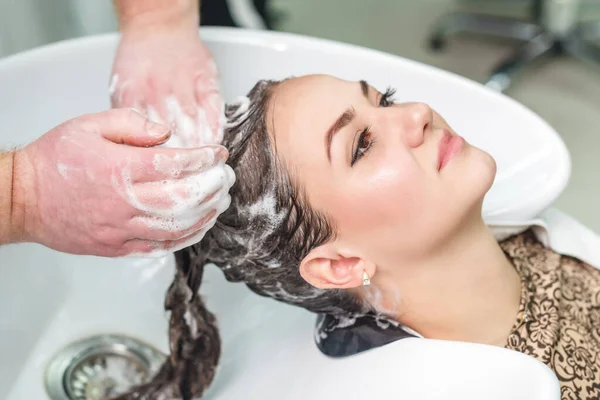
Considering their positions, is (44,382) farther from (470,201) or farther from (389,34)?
(389,34)

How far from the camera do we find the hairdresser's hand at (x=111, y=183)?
2.51 feet

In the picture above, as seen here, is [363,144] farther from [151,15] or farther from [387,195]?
[151,15]

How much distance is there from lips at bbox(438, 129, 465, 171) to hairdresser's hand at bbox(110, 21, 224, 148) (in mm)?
358

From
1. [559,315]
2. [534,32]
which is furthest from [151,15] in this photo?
[534,32]

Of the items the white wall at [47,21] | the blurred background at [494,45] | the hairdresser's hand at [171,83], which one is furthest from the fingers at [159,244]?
the blurred background at [494,45]

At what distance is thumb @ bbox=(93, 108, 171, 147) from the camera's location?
0.77 meters

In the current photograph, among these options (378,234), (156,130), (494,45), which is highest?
(156,130)

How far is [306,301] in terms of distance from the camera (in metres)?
1.10

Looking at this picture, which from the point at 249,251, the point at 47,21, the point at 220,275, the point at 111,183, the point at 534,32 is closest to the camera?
the point at 111,183

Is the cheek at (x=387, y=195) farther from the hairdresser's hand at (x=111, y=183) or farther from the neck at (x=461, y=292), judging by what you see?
the hairdresser's hand at (x=111, y=183)

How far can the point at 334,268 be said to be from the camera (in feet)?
3.31

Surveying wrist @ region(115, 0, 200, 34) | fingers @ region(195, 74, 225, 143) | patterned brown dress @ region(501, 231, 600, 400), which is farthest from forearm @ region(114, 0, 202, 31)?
patterned brown dress @ region(501, 231, 600, 400)

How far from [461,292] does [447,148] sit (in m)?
0.24

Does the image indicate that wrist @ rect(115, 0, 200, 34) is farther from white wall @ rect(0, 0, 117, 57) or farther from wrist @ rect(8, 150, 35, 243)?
wrist @ rect(8, 150, 35, 243)
